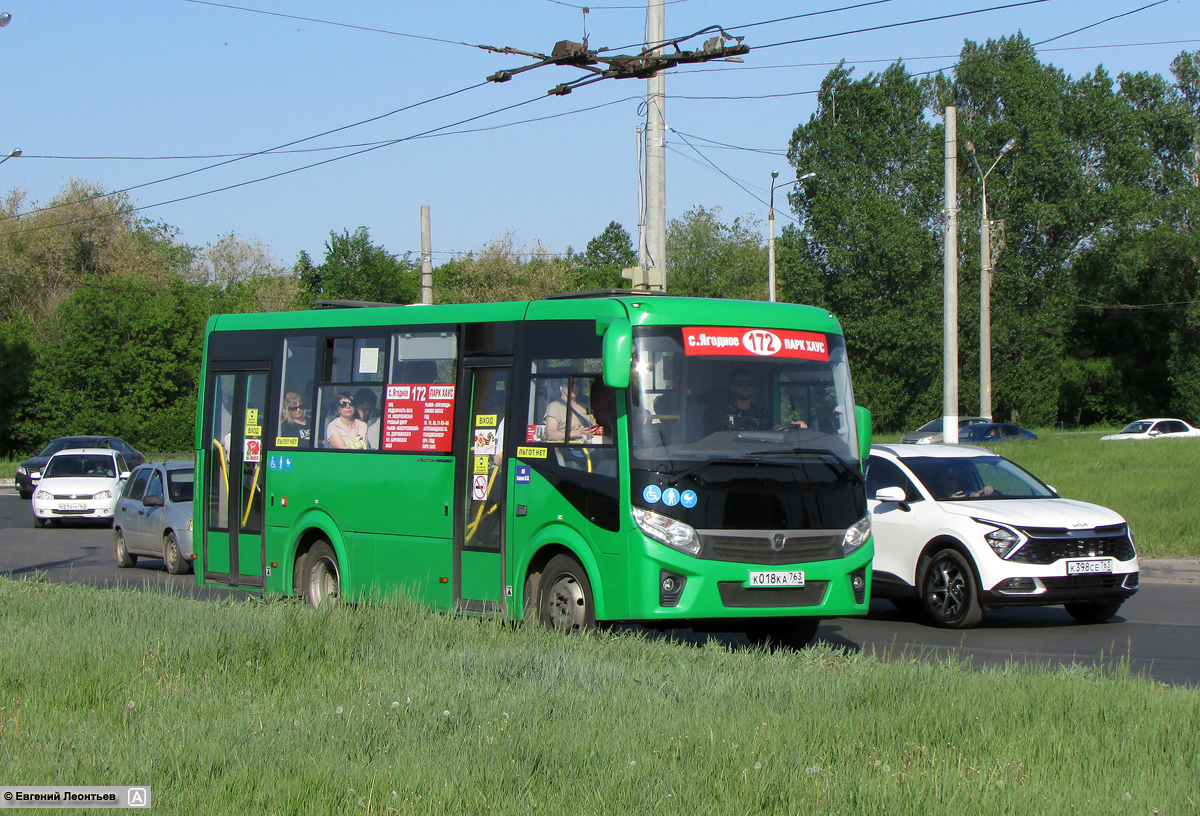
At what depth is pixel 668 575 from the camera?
9.16m

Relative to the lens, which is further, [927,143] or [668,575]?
[927,143]

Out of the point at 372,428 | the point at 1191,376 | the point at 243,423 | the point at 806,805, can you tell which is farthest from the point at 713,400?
the point at 1191,376

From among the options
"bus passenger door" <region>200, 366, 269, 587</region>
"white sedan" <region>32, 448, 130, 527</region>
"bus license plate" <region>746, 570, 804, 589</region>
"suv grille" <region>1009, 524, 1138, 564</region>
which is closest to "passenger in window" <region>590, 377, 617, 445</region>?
"bus license plate" <region>746, 570, 804, 589</region>

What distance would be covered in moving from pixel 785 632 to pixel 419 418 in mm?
3653

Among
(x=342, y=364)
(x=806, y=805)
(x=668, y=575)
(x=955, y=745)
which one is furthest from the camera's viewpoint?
(x=342, y=364)

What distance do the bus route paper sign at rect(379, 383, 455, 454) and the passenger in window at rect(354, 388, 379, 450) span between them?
0.37 ft

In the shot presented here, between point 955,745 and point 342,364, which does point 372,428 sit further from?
point 955,745

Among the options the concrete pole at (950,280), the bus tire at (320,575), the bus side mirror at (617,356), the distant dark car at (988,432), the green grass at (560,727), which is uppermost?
the concrete pole at (950,280)

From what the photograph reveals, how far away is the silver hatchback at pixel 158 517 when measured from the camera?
18.1 meters

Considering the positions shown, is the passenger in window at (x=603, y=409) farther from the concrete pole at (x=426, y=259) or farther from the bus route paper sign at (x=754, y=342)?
the concrete pole at (x=426, y=259)

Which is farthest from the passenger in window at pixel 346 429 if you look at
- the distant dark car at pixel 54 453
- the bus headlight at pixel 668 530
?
the distant dark car at pixel 54 453

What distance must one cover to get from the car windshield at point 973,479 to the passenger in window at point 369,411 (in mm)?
5372

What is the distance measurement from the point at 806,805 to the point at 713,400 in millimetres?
5057

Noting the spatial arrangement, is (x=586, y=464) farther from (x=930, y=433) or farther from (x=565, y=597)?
(x=930, y=433)
